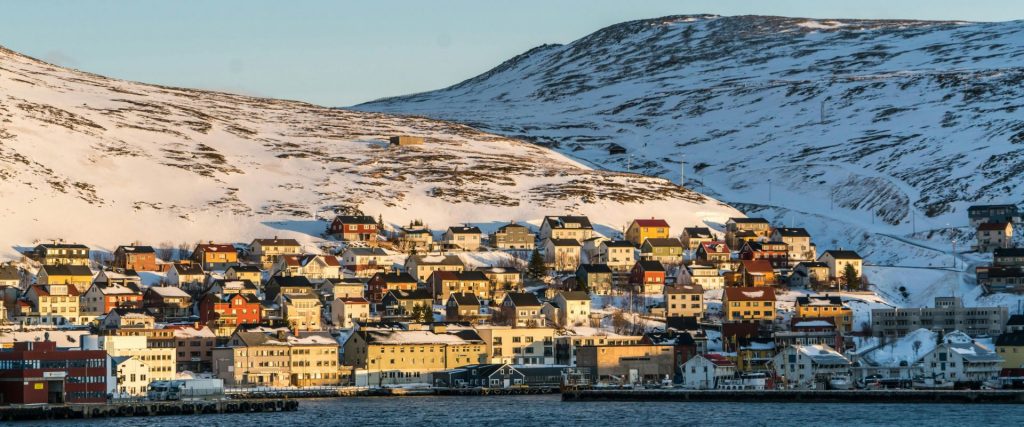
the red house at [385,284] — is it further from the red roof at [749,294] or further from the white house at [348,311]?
the red roof at [749,294]

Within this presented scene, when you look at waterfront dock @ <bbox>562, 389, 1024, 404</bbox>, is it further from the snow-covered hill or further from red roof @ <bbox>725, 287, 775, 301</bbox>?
the snow-covered hill

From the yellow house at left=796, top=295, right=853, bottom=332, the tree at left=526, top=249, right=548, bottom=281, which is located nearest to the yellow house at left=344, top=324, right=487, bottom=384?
the yellow house at left=796, top=295, right=853, bottom=332

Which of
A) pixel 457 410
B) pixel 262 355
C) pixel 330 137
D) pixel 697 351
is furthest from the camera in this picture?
pixel 330 137

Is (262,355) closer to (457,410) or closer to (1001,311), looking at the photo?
(457,410)

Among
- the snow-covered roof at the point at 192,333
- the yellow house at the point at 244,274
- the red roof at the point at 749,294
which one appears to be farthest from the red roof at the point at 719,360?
the yellow house at the point at 244,274

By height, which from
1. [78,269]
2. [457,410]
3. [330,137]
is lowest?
[457,410]

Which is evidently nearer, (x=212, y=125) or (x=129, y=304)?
(x=129, y=304)

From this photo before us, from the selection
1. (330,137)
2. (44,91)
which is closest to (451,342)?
(330,137)
